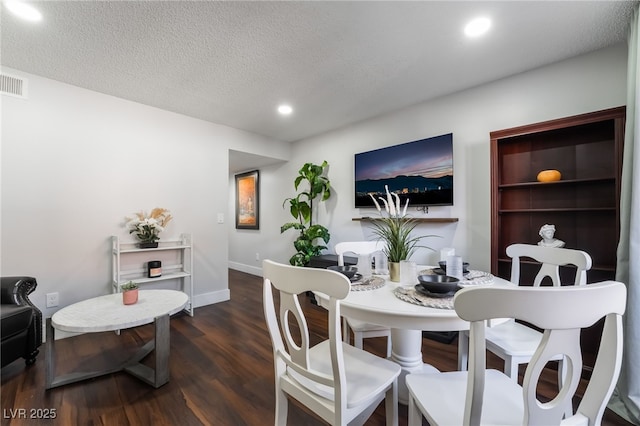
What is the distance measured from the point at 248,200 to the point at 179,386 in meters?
3.85

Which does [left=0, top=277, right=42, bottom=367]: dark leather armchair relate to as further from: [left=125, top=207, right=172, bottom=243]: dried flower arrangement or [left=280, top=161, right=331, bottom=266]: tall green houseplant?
[left=280, top=161, right=331, bottom=266]: tall green houseplant

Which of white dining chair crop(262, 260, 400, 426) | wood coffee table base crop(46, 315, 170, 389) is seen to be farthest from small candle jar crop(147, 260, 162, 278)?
white dining chair crop(262, 260, 400, 426)

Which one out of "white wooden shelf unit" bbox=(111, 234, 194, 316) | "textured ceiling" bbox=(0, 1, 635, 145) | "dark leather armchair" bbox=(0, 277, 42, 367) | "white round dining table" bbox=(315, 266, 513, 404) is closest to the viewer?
"white round dining table" bbox=(315, 266, 513, 404)

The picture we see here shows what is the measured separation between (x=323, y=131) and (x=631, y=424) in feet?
12.8

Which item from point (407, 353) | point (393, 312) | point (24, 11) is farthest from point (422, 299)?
point (24, 11)

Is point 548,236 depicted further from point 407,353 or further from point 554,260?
point 407,353

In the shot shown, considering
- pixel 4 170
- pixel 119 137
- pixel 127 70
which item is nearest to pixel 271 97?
pixel 127 70

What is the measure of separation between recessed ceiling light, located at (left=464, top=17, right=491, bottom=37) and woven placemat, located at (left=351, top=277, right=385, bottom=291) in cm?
180

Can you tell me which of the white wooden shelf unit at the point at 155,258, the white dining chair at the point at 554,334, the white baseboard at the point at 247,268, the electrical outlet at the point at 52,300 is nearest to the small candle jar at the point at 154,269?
the white wooden shelf unit at the point at 155,258

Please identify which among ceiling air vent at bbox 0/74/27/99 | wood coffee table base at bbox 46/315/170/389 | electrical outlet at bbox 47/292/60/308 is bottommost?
wood coffee table base at bbox 46/315/170/389

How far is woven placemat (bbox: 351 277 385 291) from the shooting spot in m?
1.39

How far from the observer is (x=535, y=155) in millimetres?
2326

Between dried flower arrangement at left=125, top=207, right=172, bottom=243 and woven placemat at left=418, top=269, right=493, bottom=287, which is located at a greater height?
dried flower arrangement at left=125, top=207, right=172, bottom=243

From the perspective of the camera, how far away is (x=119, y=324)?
165 centimetres
